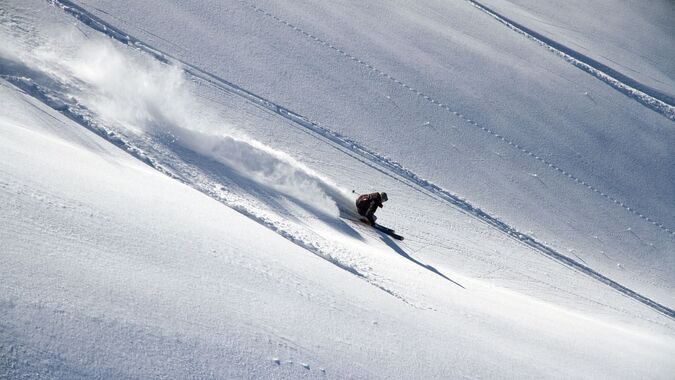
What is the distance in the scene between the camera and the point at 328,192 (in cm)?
997

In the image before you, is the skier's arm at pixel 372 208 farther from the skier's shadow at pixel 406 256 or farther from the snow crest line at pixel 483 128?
the snow crest line at pixel 483 128

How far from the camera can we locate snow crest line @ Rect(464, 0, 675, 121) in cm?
2102

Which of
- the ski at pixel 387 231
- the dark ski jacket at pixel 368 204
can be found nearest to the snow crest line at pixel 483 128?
the ski at pixel 387 231

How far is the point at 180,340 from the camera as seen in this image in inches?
108

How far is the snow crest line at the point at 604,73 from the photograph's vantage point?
68.9 ft

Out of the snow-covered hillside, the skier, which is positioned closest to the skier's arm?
the skier

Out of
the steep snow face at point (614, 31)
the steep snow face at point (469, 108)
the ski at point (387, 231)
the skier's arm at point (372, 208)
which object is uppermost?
the steep snow face at point (614, 31)

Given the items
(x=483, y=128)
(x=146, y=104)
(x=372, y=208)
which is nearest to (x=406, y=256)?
(x=372, y=208)

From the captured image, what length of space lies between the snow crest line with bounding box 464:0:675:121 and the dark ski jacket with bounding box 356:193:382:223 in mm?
15240

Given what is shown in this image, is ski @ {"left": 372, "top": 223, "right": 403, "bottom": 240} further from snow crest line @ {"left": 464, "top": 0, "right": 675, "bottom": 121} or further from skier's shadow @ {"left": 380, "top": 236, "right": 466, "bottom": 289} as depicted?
snow crest line @ {"left": 464, "top": 0, "right": 675, "bottom": 121}

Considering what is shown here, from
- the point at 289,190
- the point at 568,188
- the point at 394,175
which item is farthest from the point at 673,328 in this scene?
the point at 289,190

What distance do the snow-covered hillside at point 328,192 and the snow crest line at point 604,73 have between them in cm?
16

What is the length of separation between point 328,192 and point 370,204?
3.24ft

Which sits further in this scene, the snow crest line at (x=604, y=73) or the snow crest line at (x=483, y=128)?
the snow crest line at (x=604, y=73)
